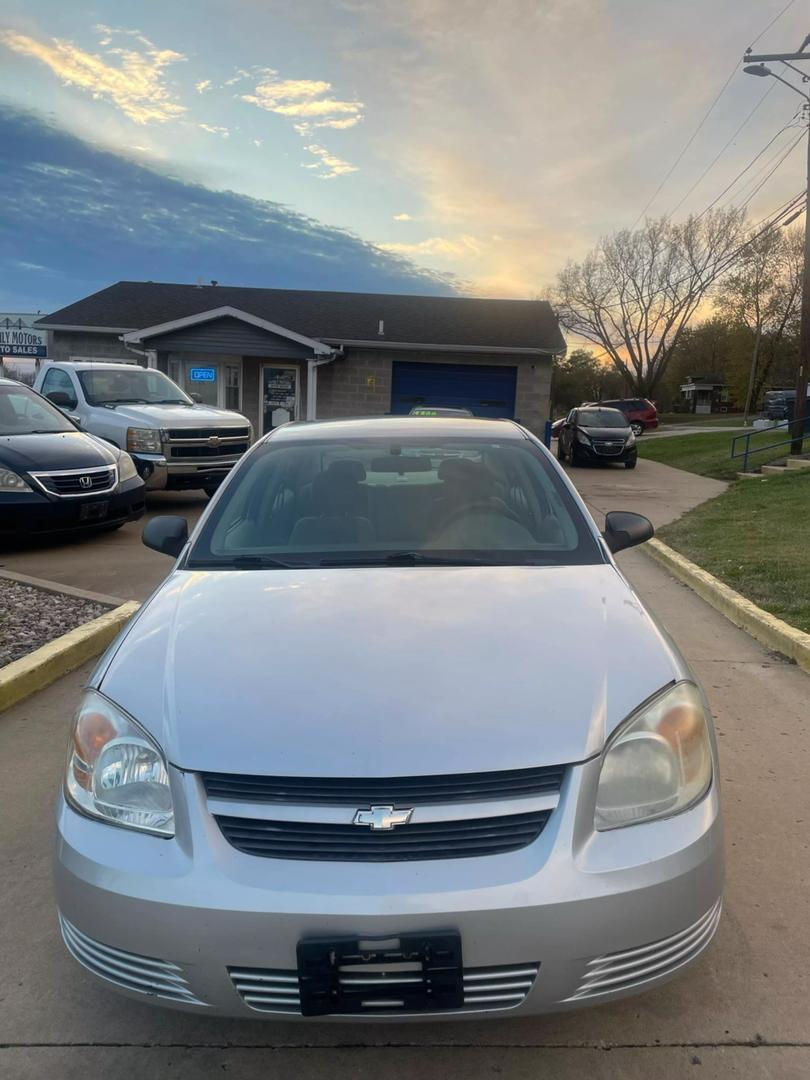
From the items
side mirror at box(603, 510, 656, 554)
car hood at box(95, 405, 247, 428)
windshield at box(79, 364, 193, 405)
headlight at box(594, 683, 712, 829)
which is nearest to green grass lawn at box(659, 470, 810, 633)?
side mirror at box(603, 510, 656, 554)

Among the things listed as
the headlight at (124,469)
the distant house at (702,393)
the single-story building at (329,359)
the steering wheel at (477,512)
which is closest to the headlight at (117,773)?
the steering wheel at (477,512)

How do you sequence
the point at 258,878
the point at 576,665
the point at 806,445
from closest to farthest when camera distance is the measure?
the point at 258,878, the point at 576,665, the point at 806,445

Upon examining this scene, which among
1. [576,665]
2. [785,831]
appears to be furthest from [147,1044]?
[785,831]

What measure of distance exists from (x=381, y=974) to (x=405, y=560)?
155 centimetres

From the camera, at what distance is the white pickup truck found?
11.0 metres

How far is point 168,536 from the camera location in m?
3.58

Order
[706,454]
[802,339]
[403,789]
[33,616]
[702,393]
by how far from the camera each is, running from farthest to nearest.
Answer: [702,393], [706,454], [802,339], [33,616], [403,789]

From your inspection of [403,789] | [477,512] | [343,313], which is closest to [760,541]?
[477,512]

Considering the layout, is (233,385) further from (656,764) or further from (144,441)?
(656,764)

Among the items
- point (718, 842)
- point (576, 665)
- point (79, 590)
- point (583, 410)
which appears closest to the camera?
point (718, 842)

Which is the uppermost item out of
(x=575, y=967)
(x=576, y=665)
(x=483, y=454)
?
(x=483, y=454)

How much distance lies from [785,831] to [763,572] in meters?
4.48

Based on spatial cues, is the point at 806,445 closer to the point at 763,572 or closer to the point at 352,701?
the point at 763,572

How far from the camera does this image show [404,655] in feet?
7.59
